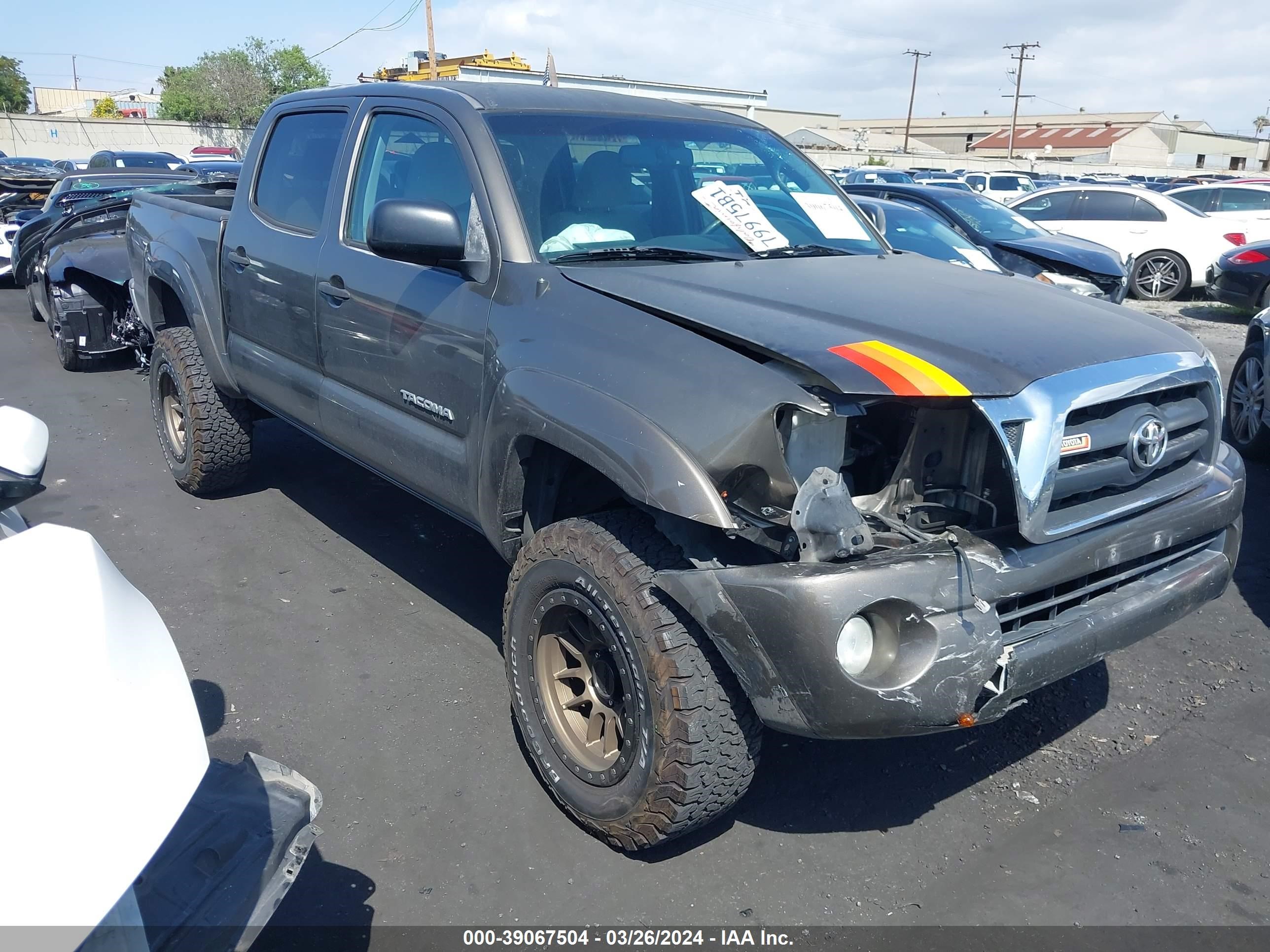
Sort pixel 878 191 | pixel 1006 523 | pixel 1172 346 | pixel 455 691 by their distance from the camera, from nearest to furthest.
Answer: pixel 1006 523, pixel 1172 346, pixel 455 691, pixel 878 191

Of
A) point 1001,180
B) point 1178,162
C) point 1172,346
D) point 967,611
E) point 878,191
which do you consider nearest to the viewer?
point 967,611

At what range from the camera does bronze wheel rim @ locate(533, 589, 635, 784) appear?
270 cm

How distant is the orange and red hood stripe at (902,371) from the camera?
2215 mm

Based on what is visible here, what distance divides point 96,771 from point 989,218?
9475 millimetres

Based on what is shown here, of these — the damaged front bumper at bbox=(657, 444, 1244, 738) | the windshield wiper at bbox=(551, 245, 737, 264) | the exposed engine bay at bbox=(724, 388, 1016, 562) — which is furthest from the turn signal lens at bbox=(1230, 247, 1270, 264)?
the exposed engine bay at bbox=(724, 388, 1016, 562)

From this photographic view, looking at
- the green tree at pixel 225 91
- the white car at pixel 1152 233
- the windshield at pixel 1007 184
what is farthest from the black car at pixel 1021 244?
the green tree at pixel 225 91

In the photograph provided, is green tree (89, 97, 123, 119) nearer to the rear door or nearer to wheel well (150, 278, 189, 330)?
wheel well (150, 278, 189, 330)

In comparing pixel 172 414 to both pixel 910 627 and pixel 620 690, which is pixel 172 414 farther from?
pixel 910 627

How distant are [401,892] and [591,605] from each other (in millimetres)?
908

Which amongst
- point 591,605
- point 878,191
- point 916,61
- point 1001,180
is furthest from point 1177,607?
point 916,61

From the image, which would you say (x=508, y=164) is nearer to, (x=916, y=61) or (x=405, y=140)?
(x=405, y=140)

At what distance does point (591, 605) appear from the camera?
2600 mm

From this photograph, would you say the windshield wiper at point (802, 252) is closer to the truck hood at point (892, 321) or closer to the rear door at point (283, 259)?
the truck hood at point (892, 321)

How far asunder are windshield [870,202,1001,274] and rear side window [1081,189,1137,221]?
7253 mm
